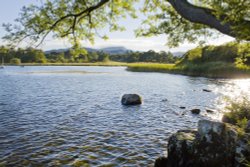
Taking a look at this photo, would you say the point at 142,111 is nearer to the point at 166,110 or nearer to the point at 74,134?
the point at 166,110

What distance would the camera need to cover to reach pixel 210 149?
10.4 meters

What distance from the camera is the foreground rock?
33.6 ft

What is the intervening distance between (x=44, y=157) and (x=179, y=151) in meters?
6.81

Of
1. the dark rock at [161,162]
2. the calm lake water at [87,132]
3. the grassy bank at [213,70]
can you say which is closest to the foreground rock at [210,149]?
the dark rock at [161,162]

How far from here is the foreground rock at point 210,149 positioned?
10.2 metres

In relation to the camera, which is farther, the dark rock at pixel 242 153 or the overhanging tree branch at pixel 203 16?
the dark rock at pixel 242 153

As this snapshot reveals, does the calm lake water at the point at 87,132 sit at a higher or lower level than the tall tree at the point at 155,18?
lower

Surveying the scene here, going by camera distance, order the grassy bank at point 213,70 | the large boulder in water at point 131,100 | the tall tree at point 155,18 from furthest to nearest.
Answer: the grassy bank at point 213,70
the large boulder in water at point 131,100
the tall tree at point 155,18

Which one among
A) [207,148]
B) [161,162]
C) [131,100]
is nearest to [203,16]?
[207,148]

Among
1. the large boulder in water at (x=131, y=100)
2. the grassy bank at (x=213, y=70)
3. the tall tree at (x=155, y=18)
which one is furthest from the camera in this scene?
the grassy bank at (x=213, y=70)

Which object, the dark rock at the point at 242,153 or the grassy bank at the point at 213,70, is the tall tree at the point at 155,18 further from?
the grassy bank at the point at 213,70

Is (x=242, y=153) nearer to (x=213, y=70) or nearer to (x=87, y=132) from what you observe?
(x=87, y=132)

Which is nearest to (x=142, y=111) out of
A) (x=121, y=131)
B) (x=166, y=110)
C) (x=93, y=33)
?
(x=166, y=110)

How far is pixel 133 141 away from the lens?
627 inches
